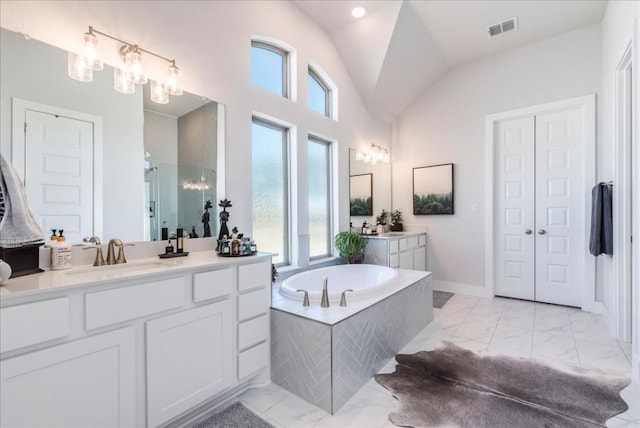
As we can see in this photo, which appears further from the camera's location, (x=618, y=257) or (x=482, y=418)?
(x=618, y=257)

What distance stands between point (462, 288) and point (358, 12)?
12.3ft

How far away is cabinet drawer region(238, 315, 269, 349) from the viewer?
6.11ft

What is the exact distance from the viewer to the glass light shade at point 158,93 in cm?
201

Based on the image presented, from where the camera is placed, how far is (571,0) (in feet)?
10.1

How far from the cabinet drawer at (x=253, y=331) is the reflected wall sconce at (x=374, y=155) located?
2736 mm

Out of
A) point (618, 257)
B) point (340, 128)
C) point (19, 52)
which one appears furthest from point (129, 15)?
point (618, 257)

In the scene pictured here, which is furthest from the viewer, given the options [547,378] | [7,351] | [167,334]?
[547,378]

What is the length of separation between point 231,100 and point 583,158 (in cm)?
390

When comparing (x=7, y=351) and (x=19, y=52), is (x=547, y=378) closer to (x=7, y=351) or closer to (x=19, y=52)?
(x=7, y=351)

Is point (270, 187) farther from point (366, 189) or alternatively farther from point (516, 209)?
point (516, 209)

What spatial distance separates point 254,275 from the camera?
1.95 metres

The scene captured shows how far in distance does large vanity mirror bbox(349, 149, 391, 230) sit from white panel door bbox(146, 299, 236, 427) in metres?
2.54

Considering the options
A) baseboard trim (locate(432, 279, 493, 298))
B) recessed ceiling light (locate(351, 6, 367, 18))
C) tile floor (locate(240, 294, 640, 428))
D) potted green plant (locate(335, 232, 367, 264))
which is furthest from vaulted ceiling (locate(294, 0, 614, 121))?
tile floor (locate(240, 294, 640, 428))

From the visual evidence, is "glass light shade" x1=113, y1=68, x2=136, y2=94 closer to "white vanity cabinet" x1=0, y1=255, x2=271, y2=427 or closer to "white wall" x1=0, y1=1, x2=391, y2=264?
"white wall" x1=0, y1=1, x2=391, y2=264
